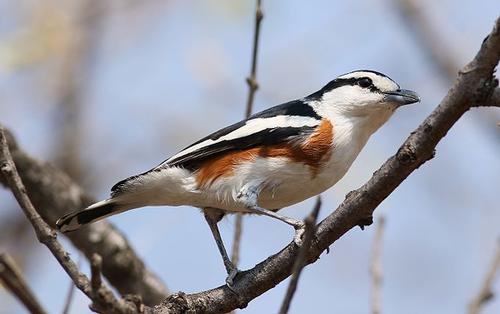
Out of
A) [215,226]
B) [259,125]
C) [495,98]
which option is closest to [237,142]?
[259,125]

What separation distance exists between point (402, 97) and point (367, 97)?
287 millimetres

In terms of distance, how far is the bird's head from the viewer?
17.3 feet

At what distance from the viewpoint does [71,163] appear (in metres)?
8.07

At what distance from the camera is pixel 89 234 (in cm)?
541

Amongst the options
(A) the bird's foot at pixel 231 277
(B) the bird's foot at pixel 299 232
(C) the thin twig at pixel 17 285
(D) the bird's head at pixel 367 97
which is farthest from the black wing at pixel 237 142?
(C) the thin twig at pixel 17 285

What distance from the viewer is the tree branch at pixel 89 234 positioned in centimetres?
525

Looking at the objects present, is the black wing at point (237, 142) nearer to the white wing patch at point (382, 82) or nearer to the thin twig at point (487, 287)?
the white wing patch at point (382, 82)

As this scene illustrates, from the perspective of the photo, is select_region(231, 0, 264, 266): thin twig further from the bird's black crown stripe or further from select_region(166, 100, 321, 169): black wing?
the bird's black crown stripe

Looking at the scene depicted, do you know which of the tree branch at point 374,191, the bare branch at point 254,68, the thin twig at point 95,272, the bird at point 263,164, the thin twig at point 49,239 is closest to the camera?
the thin twig at point 95,272

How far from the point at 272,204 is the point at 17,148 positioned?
5.41 feet

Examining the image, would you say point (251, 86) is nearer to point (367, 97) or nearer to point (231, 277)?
point (367, 97)

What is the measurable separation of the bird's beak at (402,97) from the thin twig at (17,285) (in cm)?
359

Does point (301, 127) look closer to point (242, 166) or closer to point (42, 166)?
point (242, 166)

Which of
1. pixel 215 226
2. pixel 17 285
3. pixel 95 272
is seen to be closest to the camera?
pixel 17 285
